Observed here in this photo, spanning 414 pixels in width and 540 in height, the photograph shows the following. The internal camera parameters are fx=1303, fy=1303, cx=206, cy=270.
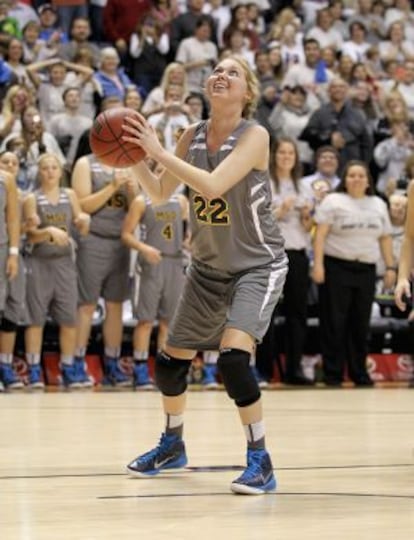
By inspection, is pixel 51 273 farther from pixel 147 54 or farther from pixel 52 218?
pixel 147 54

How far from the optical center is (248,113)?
6188 millimetres

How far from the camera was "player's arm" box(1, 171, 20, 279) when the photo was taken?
1100 centimetres

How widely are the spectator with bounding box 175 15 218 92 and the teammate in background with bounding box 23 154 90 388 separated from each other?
15.1 ft

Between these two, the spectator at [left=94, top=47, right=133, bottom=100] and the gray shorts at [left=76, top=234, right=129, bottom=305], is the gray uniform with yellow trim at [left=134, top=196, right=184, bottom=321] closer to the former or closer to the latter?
the gray shorts at [left=76, top=234, right=129, bottom=305]

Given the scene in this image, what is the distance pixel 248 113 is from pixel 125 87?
9.00 m

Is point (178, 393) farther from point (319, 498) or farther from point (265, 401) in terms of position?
point (265, 401)

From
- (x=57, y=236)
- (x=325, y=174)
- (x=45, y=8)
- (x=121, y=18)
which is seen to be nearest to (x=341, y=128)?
(x=325, y=174)

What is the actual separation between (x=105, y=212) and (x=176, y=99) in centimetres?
226

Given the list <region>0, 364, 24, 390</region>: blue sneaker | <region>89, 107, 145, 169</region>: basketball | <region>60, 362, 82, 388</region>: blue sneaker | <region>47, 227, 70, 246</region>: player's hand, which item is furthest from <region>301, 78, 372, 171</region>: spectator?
<region>89, 107, 145, 169</region>: basketball

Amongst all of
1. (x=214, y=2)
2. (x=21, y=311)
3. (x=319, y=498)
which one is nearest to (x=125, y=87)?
(x=214, y=2)

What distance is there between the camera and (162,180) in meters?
6.22

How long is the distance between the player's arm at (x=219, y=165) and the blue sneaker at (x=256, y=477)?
1.17 m

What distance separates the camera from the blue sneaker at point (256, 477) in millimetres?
5555

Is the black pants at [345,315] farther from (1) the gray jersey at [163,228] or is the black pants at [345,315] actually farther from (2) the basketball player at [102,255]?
(2) the basketball player at [102,255]
